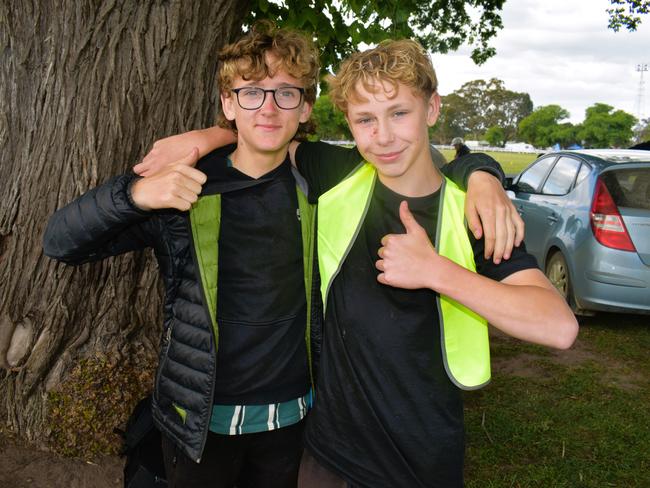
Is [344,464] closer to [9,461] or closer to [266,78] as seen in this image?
[266,78]

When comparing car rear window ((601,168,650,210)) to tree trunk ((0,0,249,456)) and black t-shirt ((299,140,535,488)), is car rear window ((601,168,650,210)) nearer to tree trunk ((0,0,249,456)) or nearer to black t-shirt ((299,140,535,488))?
tree trunk ((0,0,249,456))

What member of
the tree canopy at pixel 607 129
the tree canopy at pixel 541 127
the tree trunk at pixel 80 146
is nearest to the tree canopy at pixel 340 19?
the tree trunk at pixel 80 146

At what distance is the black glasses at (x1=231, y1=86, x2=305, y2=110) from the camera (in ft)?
7.36

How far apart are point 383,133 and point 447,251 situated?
0.41m

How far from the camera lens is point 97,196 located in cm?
205

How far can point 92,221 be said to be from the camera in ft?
6.66

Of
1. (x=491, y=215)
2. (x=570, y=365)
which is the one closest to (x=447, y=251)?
(x=491, y=215)

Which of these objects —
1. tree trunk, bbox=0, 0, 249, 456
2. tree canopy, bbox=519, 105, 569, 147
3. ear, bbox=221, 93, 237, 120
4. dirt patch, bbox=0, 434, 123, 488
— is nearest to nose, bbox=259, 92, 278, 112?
ear, bbox=221, 93, 237, 120

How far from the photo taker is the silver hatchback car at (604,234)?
18.6 feet

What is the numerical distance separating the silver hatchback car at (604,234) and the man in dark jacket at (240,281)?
14.0ft

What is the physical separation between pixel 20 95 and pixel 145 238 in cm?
128

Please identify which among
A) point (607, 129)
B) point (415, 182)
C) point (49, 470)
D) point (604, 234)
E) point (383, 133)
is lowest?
point (49, 470)

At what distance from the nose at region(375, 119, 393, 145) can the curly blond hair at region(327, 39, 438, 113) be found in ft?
0.32

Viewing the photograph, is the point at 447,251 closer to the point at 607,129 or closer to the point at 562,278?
the point at 562,278
